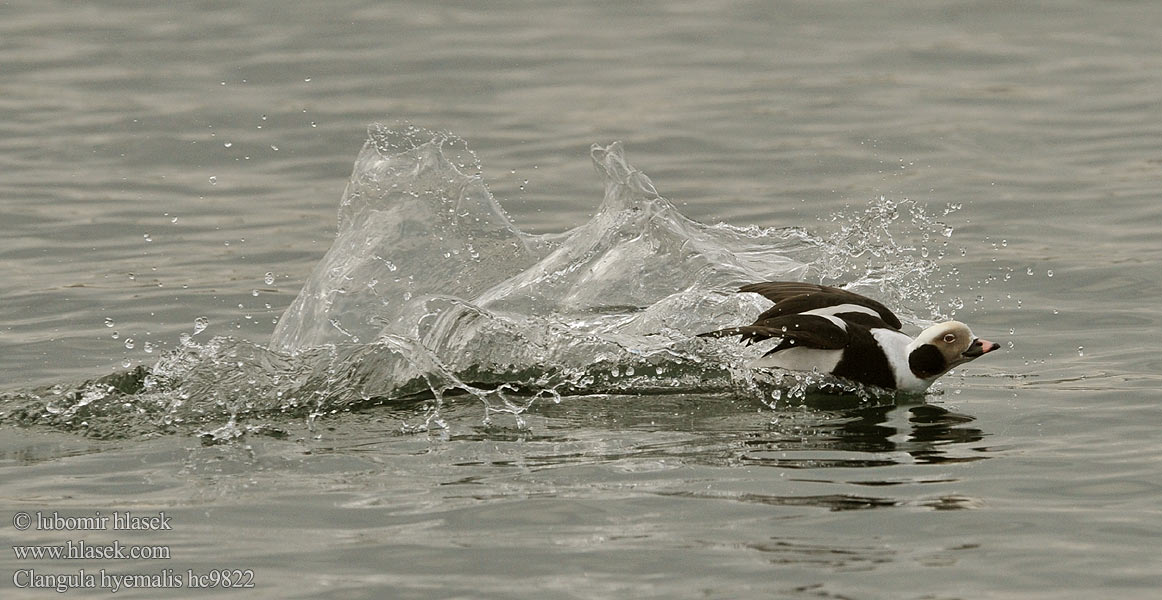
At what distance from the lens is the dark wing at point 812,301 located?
8.64 m

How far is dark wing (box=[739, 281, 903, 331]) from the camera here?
8641 mm

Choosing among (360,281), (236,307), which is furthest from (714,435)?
(236,307)

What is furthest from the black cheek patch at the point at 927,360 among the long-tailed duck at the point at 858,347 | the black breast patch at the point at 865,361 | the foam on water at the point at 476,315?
the foam on water at the point at 476,315

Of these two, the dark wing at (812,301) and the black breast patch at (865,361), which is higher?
the dark wing at (812,301)

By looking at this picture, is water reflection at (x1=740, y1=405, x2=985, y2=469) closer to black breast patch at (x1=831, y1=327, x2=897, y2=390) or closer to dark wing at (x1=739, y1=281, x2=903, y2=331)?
black breast patch at (x1=831, y1=327, x2=897, y2=390)

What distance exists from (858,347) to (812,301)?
0.39 m

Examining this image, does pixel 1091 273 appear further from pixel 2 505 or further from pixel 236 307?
pixel 2 505

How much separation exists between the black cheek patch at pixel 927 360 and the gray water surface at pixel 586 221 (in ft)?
0.72

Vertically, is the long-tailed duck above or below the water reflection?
above

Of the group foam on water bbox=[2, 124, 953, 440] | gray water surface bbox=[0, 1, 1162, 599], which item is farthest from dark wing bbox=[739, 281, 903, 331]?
gray water surface bbox=[0, 1, 1162, 599]

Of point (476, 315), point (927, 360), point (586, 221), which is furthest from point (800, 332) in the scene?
point (586, 221)

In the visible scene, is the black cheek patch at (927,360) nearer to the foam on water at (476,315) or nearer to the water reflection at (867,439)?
the water reflection at (867,439)

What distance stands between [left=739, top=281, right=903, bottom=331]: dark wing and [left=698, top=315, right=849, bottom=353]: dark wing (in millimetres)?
157

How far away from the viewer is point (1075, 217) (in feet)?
41.9
